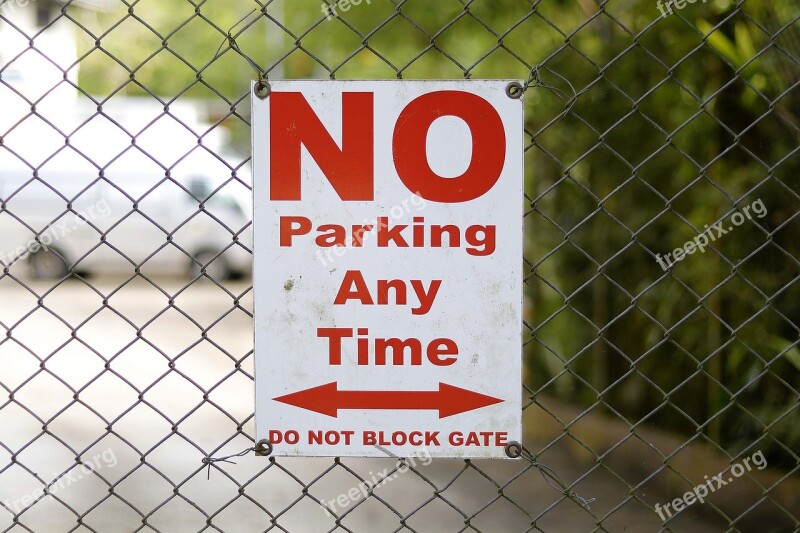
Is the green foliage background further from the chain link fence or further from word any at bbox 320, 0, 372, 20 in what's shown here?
word any at bbox 320, 0, 372, 20

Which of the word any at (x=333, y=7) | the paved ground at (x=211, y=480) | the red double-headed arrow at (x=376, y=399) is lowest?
the paved ground at (x=211, y=480)

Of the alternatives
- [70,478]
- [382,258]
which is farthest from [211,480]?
[382,258]

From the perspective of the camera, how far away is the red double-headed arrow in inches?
68.7

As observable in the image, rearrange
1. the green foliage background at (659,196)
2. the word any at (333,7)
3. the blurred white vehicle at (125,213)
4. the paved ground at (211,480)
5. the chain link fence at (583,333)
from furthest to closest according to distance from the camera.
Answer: the blurred white vehicle at (125,213) < the paved ground at (211,480) < the green foliage background at (659,196) < the chain link fence at (583,333) < the word any at (333,7)

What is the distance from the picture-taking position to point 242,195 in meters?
12.8

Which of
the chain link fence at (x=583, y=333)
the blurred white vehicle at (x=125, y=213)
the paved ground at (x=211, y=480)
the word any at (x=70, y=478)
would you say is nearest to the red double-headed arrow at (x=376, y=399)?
the chain link fence at (x=583, y=333)

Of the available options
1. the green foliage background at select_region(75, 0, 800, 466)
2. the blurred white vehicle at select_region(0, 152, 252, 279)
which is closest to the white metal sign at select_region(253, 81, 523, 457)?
the green foliage background at select_region(75, 0, 800, 466)

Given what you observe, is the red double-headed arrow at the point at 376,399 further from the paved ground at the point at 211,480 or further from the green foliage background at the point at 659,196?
the green foliage background at the point at 659,196

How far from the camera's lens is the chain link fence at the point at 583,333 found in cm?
197

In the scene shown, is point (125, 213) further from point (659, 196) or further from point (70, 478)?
point (659, 196)

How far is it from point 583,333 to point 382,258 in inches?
144

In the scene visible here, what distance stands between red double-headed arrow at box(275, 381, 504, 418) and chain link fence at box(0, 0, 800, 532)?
0.15 m

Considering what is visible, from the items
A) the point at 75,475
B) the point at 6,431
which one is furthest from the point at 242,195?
the point at 75,475

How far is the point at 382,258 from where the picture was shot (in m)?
1.72
